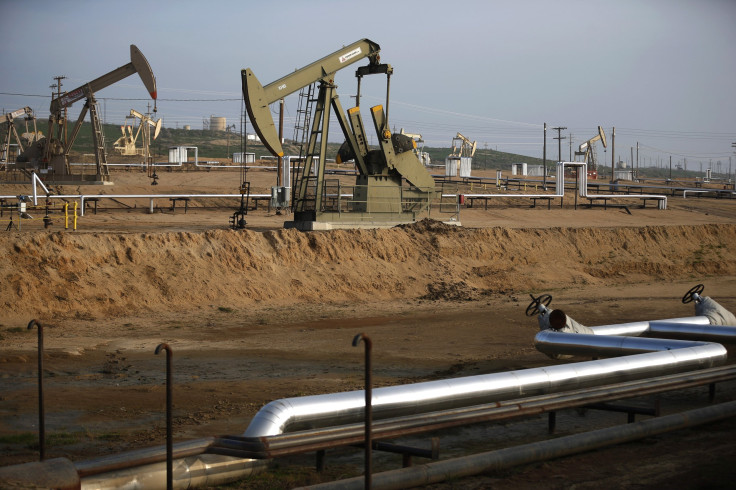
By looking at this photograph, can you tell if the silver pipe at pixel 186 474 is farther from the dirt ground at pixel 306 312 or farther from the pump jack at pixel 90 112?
the pump jack at pixel 90 112

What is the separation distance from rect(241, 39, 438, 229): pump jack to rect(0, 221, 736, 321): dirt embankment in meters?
1.08

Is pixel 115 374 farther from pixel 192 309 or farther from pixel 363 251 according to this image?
pixel 363 251

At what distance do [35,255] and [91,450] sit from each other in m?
10.0

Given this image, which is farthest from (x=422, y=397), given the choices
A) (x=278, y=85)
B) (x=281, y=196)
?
(x=281, y=196)

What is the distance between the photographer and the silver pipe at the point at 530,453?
22.4 ft

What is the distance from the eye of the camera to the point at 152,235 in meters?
18.6

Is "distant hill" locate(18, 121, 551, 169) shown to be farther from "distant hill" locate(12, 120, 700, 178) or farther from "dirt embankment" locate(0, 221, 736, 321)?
"dirt embankment" locate(0, 221, 736, 321)

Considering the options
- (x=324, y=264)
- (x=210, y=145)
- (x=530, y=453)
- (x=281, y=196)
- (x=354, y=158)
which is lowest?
(x=530, y=453)

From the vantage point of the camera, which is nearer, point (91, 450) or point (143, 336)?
point (91, 450)

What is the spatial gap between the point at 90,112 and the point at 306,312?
41.3 ft

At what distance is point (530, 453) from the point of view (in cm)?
766

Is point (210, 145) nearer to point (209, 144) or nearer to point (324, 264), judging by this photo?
point (209, 144)

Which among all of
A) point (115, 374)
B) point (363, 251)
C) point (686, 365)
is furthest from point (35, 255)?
point (686, 365)

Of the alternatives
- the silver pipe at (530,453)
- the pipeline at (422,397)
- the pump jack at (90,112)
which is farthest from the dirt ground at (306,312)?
the pump jack at (90,112)
